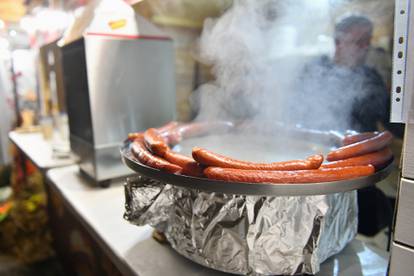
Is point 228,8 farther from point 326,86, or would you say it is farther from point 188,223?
point 188,223

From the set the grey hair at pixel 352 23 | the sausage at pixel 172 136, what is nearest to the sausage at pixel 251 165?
the sausage at pixel 172 136

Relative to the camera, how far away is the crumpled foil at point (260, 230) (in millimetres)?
761

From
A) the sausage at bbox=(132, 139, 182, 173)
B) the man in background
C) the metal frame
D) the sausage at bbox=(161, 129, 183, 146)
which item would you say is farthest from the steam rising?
the metal frame

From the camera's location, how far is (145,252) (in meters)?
1.00

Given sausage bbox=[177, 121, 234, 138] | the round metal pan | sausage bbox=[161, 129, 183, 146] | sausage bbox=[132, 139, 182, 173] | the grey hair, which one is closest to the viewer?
the round metal pan

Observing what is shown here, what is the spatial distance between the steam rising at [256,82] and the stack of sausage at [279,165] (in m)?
0.66

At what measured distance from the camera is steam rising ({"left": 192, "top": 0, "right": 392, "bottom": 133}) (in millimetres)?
1554

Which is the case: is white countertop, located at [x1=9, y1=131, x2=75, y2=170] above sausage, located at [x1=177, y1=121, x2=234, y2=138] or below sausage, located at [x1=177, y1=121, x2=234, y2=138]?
below

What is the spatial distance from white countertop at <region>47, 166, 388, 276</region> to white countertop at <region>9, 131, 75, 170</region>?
675 mm

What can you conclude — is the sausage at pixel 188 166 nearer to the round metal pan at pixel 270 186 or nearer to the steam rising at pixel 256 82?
the round metal pan at pixel 270 186

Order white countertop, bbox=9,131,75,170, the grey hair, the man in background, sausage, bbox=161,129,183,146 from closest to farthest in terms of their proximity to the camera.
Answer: sausage, bbox=161,129,183,146
the man in background
the grey hair
white countertop, bbox=9,131,75,170

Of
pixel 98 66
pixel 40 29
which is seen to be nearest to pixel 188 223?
pixel 98 66

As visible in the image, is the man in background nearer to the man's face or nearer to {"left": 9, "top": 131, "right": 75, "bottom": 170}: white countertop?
the man's face

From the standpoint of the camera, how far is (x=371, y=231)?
5.03 feet
